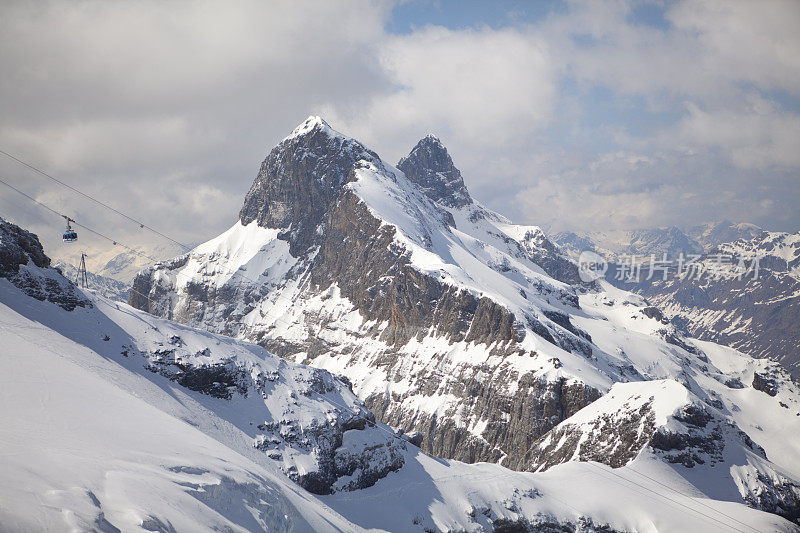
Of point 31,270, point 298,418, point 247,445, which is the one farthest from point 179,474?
point 31,270

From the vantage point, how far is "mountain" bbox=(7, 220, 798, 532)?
4459 centimetres

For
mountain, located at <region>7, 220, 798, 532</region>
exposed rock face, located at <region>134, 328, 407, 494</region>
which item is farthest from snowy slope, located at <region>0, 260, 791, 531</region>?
exposed rock face, located at <region>134, 328, 407, 494</region>

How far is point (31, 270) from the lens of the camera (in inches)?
2980

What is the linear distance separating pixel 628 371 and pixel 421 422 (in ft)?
278

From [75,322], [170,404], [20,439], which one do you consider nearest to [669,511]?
[170,404]

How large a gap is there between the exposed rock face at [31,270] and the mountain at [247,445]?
21cm

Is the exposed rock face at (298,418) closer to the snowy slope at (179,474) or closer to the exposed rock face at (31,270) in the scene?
the snowy slope at (179,474)

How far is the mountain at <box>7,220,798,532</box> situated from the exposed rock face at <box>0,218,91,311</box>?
0.21 metres

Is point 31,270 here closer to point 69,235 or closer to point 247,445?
point 69,235

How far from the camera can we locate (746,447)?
316ft

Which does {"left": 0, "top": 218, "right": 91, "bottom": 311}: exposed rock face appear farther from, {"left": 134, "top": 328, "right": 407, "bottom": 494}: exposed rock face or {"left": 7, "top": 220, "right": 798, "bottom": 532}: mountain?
{"left": 134, "top": 328, "right": 407, "bottom": 494}: exposed rock face

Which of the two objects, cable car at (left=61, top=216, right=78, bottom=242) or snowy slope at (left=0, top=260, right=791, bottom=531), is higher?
cable car at (left=61, top=216, right=78, bottom=242)

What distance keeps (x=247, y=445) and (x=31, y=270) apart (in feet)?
134

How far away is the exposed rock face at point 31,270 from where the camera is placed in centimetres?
7312
